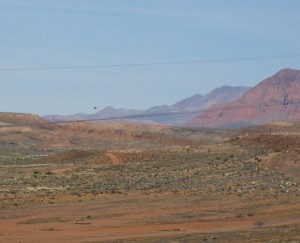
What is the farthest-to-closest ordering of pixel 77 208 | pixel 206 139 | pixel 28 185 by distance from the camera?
pixel 206 139, pixel 28 185, pixel 77 208

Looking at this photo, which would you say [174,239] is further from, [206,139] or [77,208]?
[206,139]

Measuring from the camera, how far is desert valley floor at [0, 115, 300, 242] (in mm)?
30000

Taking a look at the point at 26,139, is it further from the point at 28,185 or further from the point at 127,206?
the point at 127,206

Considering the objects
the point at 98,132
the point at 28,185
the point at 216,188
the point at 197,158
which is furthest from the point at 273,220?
the point at 98,132

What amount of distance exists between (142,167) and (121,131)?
85602 millimetres

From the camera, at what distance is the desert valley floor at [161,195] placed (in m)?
30.0

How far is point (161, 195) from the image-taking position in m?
46.5

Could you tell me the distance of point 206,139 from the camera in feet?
433

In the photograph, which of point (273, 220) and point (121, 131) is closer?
point (273, 220)

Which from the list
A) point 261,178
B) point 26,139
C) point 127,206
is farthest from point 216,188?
point 26,139

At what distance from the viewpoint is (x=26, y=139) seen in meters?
144

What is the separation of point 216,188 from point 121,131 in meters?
105

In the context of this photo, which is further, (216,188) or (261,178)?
(261,178)

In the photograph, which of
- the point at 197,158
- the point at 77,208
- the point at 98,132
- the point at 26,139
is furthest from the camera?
the point at 98,132
